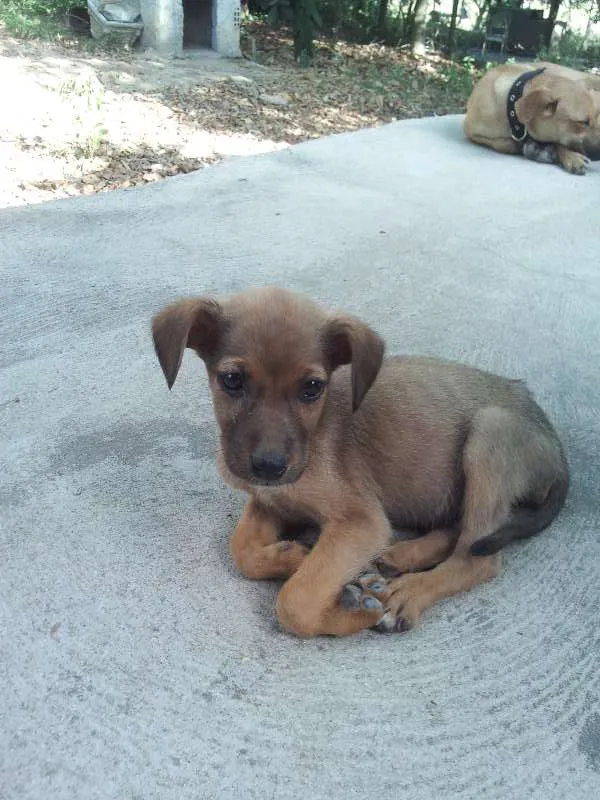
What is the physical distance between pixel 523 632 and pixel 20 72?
Answer: 10.7 m

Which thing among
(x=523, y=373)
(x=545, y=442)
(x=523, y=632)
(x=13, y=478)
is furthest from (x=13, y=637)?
(x=523, y=373)

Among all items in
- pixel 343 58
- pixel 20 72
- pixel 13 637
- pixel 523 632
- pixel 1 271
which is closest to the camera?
pixel 13 637

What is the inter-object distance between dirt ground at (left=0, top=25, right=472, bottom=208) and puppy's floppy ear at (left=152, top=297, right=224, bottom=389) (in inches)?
187

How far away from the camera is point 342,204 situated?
6910 millimetres

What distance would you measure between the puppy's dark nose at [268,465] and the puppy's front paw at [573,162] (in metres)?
7.52

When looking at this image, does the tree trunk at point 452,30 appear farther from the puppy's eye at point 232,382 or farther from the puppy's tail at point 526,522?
the puppy's eye at point 232,382

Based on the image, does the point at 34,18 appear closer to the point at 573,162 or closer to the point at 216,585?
the point at 573,162

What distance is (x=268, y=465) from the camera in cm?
248

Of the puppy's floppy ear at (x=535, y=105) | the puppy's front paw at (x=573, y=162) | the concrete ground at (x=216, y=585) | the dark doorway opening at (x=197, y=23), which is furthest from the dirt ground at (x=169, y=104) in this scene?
the puppy's front paw at (x=573, y=162)

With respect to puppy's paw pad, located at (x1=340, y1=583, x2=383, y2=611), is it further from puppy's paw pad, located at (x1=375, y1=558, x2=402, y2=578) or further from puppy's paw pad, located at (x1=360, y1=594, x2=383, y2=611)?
puppy's paw pad, located at (x1=375, y1=558, x2=402, y2=578)

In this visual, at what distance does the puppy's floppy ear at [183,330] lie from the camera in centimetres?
258

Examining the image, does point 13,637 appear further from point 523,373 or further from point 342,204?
point 342,204

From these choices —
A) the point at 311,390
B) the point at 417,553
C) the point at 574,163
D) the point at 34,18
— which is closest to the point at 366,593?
the point at 417,553

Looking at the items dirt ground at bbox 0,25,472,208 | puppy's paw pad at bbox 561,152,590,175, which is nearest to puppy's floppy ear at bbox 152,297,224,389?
dirt ground at bbox 0,25,472,208
